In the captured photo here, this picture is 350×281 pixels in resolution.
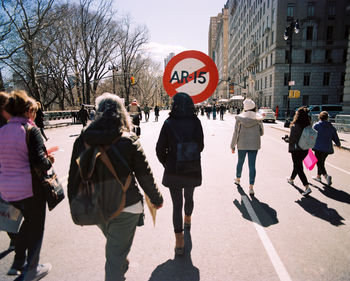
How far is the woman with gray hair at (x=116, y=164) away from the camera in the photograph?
1.89 m

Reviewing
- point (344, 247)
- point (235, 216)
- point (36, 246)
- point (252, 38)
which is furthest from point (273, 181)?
point (252, 38)

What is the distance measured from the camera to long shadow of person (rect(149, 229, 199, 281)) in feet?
8.34

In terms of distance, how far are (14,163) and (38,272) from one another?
126 centimetres

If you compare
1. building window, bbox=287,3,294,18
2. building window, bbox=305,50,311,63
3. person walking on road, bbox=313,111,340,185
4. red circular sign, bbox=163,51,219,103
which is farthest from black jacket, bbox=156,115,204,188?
building window, bbox=287,3,294,18

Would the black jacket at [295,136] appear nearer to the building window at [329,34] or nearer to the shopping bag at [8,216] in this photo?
the shopping bag at [8,216]

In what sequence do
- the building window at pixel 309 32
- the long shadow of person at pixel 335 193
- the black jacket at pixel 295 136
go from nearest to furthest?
the long shadow of person at pixel 335 193 → the black jacket at pixel 295 136 → the building window at pixel 309 32

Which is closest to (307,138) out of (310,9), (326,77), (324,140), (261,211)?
(324,140)

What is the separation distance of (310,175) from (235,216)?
3.57 metres

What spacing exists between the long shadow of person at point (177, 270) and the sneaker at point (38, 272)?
1193 mm

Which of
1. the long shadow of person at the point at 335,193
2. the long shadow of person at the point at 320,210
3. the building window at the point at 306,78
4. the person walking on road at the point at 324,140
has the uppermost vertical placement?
the building window at the point at 306,78

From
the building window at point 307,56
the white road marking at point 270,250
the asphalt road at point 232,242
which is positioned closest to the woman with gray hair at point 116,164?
the asphalt road at point 232,242

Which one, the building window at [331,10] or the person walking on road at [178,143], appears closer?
the person walking on road at [178,143]

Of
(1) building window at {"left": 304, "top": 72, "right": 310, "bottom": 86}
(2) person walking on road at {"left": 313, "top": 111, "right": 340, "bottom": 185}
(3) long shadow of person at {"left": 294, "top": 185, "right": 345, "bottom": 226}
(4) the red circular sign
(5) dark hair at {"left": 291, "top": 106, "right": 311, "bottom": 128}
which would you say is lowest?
(3) long shadow of person at {"left": 294, "top": 185, "right": 345, "bottom": 226}

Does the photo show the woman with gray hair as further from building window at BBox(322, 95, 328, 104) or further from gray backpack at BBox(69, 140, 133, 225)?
building window at BBox(322, 95, 328, 104)
